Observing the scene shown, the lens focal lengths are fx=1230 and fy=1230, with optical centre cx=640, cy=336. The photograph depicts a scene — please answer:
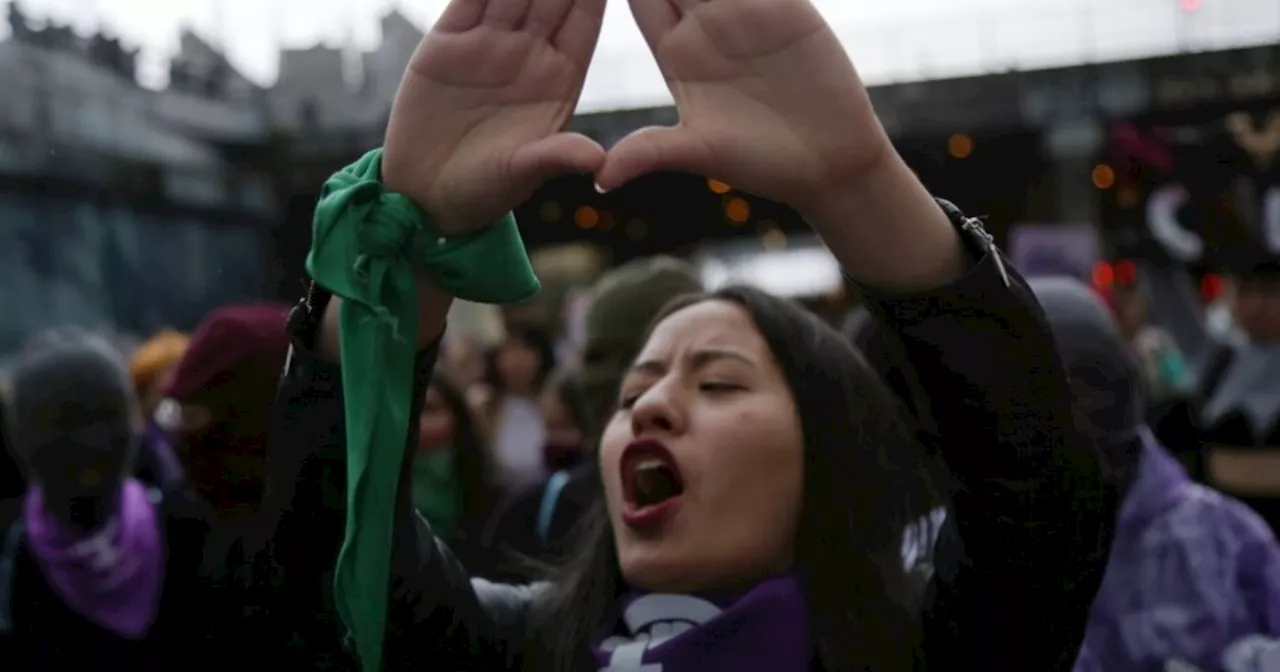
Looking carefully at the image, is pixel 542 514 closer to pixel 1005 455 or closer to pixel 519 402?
pixel 1005 455

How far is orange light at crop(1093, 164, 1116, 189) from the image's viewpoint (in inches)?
472

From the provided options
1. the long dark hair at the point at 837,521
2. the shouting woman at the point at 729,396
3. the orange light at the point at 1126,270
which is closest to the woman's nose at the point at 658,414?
the shouting woman at the point at 729,396

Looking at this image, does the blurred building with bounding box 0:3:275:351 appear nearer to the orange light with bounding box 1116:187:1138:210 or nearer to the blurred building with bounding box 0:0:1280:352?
the blurred building with bounding box 0:0:1280:352

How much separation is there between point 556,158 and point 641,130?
0.08 m

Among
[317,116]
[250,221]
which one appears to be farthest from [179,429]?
[250,221]

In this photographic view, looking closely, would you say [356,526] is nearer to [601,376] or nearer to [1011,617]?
[1011,617]

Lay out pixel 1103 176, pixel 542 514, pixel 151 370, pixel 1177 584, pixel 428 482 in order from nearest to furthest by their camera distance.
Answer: pixel 1177 584, pixel 542 514, pixel 428 482, pixel 151 370, pixel 1103 176

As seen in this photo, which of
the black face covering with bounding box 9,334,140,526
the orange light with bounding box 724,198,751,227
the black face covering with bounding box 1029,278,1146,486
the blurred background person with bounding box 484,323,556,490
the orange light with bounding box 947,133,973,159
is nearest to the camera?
the black face covering with bounding box 1029,278,1146,486

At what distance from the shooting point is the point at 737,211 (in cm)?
1503

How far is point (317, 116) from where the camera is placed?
5.75 metres

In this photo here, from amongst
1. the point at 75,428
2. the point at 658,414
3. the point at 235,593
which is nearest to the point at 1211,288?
the point at 75,428

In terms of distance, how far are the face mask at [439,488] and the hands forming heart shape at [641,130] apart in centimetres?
216

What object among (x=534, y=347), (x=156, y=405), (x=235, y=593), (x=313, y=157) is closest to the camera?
(x=235, y=593)

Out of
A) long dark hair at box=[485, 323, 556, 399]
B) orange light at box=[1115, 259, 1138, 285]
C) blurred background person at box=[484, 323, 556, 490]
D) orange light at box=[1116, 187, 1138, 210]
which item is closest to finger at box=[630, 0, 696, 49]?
blurred background person at box=[484, 323, 556, 490]
